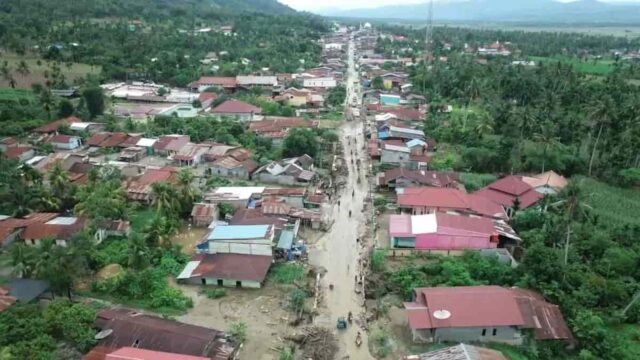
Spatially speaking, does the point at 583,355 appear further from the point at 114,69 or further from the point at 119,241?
the point at 114,69

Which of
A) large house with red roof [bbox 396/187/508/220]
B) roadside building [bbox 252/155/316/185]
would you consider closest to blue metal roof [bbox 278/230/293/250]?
large house with red roof [bbox 396/187/508/220]

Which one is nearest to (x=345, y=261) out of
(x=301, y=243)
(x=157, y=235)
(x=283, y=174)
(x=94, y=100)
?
(x=301, y=243)

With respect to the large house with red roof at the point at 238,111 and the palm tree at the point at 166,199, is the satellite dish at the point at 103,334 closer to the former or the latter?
the palm tree at the point at 166,199

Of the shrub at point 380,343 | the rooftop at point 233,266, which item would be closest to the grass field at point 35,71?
the rooftop at point 233,266

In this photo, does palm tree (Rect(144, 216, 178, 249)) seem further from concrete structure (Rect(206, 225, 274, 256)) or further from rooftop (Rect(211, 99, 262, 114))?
rooftop (Rect(211, 99, 262, 114))

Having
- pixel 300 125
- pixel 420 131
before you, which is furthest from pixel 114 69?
pixel 420 131

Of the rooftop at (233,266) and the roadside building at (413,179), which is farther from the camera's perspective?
the roadside building at (413,179)

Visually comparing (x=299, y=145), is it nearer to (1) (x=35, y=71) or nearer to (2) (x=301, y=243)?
(2) (x=301, y=243)
